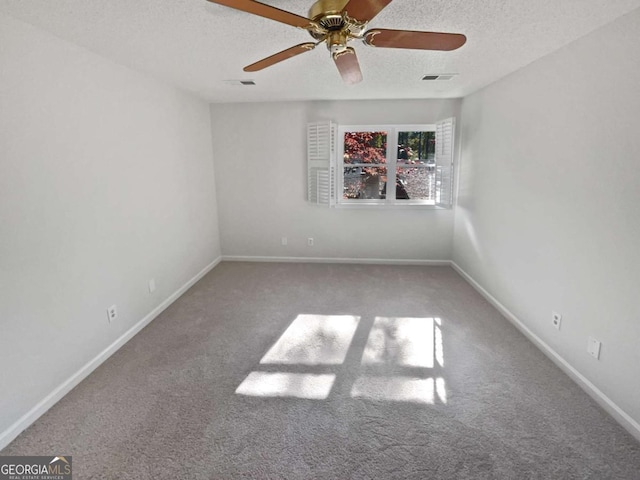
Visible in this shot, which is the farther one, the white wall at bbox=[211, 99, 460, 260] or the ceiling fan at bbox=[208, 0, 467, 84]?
the white wall at bbox=[211, 99, 460, 260]

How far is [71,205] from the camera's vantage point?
2.24m

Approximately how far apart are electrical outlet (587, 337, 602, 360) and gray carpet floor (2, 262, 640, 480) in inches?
10.2

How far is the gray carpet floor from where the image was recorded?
5.44 feet

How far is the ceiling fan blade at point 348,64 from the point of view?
1.74 m

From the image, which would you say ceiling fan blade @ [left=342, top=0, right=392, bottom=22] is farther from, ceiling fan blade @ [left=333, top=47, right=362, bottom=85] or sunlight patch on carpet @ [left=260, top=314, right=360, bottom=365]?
sunlight patch on carpet @ [left=260, top=314, right=360, bottom=365]

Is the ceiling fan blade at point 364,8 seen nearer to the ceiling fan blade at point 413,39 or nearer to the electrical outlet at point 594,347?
the ceiling fan blade at point 413,39

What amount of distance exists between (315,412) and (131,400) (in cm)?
118

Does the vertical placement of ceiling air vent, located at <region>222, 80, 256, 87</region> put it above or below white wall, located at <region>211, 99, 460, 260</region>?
above

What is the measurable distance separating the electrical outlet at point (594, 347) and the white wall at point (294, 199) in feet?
8.42

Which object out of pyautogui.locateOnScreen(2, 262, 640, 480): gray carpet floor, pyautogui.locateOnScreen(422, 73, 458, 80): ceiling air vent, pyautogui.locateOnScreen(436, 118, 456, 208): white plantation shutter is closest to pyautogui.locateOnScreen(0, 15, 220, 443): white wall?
pyautogui.locateOnScreen(2, 262, 640, 480): gray carpet floor

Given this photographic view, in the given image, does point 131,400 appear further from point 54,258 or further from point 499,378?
point 499,378

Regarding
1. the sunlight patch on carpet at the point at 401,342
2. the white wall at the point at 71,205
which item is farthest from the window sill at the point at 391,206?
the white wall at the point at 71,205

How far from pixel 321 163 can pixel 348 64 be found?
8.23ft

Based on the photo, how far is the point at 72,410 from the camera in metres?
2.03
